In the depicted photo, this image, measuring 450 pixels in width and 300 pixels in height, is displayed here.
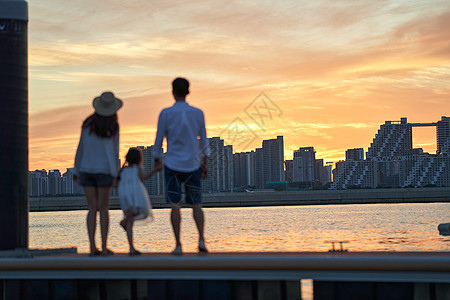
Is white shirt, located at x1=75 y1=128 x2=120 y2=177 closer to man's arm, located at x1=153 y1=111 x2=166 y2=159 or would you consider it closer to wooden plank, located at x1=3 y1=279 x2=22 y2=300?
man's arm, located at x1=153 y1=111 x2=166 y2=159

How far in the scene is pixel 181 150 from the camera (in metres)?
6.37

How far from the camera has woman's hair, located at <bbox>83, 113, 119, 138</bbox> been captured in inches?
257

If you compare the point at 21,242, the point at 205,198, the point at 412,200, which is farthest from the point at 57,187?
the point at 21,242

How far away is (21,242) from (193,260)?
3095 millimetres

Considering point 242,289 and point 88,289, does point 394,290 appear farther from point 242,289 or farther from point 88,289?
point 88,289

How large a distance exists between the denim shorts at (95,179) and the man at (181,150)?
1.86ft

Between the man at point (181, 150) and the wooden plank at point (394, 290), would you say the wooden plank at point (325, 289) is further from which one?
the man at point (181, 150)

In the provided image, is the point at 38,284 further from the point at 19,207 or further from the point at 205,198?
the point at 205,198

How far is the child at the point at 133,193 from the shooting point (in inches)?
252

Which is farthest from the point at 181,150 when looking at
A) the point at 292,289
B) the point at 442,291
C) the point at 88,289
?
the point at 442,291

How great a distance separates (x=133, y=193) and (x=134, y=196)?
3cm

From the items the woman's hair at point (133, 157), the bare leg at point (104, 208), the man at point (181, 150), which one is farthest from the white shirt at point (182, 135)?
the bare leg at point (104, 208)

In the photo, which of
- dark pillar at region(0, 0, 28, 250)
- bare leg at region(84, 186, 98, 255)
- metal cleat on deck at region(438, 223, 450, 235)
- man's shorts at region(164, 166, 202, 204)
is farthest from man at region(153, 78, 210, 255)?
metal cleat on deck at region(438, 223, 450, 235)

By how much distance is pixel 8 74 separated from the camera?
7520 mm
